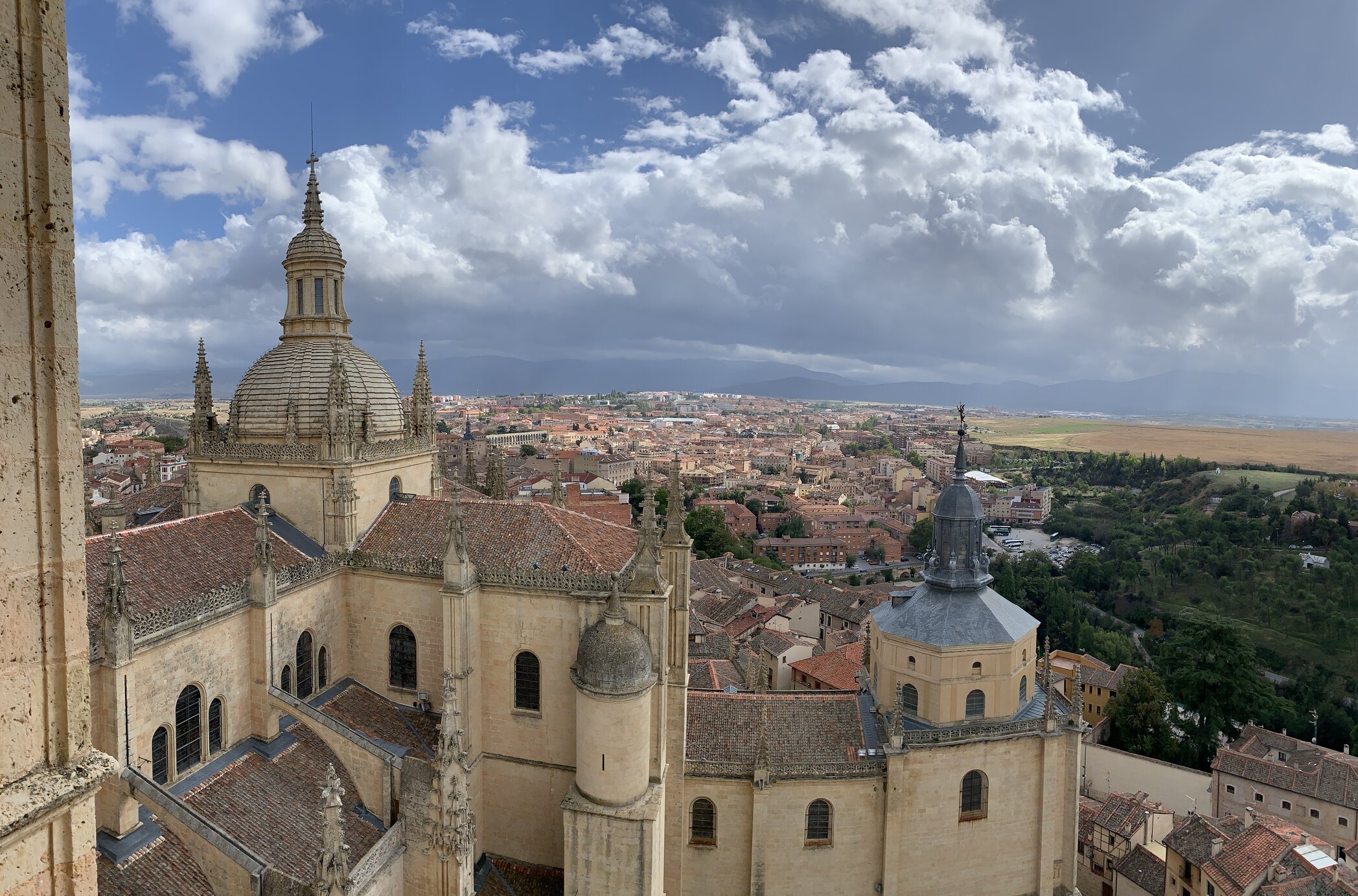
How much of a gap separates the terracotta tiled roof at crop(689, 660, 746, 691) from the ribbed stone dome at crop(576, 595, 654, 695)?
1346 cm

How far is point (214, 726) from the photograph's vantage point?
17984 mm

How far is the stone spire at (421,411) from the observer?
2747 cm

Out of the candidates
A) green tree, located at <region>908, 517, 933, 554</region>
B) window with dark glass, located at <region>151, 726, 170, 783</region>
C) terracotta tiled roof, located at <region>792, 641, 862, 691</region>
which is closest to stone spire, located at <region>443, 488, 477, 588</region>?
window with dark glass, located at <region>151, 726, 170, 783</region>

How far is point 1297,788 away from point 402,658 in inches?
1705

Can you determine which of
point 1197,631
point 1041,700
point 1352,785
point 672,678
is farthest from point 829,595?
point 672,678

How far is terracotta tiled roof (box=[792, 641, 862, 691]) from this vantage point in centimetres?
3851

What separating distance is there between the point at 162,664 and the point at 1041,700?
1013 inches

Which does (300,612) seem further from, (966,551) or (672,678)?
(966,551)

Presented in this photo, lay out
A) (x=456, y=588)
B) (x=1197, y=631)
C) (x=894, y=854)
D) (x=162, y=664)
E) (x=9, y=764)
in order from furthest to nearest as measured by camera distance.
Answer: (x=1197, y=631), (x=894, y=854), (x=456, y=588), (x=162, y=664), (x=9, y=764)

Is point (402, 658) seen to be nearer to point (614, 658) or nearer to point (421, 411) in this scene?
point (614, 658)

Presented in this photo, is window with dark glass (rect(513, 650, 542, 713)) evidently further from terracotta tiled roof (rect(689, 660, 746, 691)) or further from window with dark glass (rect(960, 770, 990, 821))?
window with dark glass (rect(960, 770, 990, 821))

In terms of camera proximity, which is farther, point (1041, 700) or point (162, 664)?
point (1041, 700)

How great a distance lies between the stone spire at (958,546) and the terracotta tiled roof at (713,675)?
1110 cm

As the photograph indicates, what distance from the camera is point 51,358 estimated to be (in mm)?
4637
